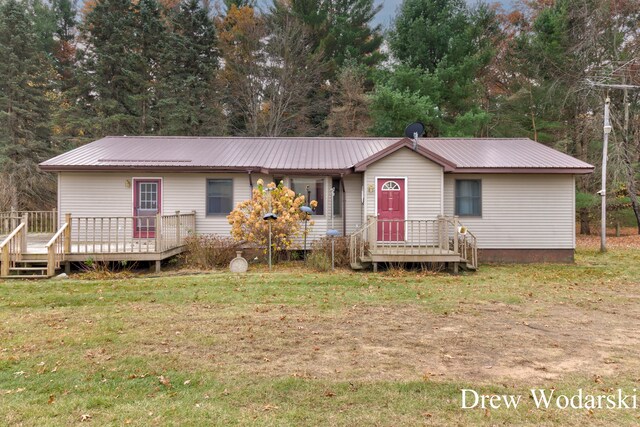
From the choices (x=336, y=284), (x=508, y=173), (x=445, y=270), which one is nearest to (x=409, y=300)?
(x=336, y=284)

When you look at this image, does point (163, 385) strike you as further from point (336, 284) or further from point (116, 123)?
point (116, 123)

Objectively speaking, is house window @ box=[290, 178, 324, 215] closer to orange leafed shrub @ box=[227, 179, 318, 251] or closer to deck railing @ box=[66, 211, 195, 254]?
orange leafed shrub @ box=[227, 179, 318, 251]

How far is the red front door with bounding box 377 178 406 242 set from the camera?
1144 cm

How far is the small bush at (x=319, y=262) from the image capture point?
1009cm

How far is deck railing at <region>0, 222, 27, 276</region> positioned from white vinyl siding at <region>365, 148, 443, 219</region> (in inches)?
331

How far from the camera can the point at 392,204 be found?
11500 mm

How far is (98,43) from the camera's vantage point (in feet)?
79.3

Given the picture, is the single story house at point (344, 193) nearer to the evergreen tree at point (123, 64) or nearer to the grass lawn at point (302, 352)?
the grass lawn at point (302, 352)

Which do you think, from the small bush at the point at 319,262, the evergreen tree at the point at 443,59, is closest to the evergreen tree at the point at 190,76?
the evergreen tree at the point at 443,59

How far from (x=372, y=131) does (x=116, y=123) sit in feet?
48.0

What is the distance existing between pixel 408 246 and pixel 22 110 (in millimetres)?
22978

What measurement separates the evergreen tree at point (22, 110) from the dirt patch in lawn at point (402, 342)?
69.7 ft

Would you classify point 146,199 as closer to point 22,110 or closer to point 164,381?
point 164,381

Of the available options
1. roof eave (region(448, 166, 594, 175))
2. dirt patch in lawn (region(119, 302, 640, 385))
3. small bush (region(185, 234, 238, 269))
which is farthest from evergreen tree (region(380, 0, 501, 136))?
dirt patch in lawn (region(119, 302, 640, 385))
